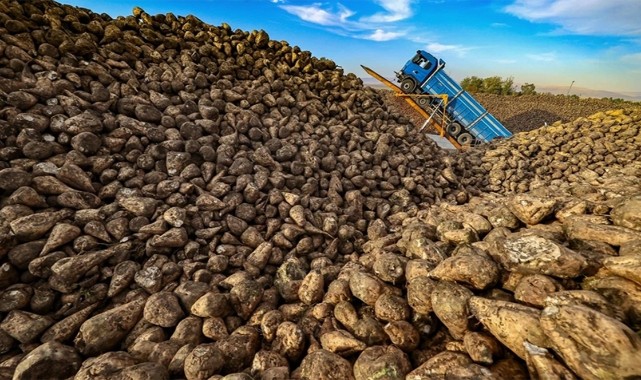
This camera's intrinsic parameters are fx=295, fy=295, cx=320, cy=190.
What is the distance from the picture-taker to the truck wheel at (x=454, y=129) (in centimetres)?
1148

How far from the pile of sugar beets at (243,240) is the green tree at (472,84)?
22202 millimetres

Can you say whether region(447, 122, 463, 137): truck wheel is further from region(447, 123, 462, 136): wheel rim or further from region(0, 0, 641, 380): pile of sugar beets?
region(0, 0, 641, 380): pile of sugar beets

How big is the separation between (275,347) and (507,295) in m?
1.84

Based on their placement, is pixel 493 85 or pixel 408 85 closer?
pixel 408 85

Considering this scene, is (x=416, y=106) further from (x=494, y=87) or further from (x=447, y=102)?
(x=494, y=87)

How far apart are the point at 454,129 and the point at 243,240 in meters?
10.5

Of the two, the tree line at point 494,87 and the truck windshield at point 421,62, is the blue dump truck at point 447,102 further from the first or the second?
the tree line at point 494,87

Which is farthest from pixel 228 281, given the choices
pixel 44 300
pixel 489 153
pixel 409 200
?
pixel 489 153

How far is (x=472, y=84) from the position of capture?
26031 mm

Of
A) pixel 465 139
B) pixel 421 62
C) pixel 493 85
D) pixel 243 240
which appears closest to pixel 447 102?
pixel 465 139

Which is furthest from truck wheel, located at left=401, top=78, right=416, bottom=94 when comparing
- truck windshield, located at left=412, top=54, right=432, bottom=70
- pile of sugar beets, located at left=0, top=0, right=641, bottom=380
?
pile of sugar beets, located at left=0, top=0, right=641, bottom=380

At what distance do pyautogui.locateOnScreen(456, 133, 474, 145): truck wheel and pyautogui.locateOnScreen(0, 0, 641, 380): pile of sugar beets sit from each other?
5.60 meters

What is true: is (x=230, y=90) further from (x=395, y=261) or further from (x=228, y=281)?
(x=395, y=261)

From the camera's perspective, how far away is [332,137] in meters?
5.97
